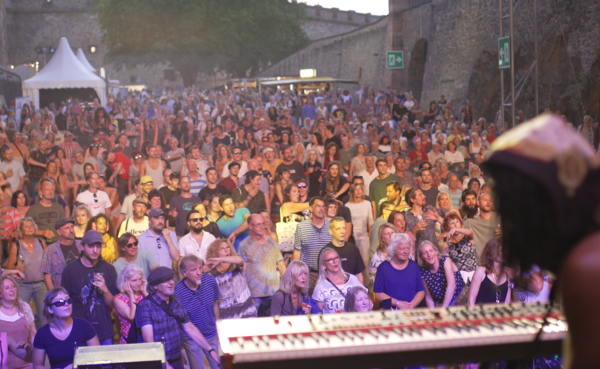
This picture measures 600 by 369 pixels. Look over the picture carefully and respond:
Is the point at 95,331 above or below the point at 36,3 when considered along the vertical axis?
below

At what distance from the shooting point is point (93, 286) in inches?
267

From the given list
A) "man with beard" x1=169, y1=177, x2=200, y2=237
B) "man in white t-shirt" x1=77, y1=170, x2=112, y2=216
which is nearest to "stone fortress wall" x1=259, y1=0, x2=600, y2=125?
"man with beard" x1=169, y1=177, x2=200, y2=237

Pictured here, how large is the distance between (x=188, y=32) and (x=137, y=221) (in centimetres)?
4034

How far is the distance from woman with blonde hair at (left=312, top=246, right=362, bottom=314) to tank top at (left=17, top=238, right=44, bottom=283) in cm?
303

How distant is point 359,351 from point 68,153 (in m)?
→ 11.6

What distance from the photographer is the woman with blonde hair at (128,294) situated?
6.55 meters

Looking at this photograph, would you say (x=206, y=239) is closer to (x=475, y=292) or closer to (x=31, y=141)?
(x=475, y=292)

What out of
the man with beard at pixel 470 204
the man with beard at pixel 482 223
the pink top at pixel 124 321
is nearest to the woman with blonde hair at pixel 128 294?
the pink top at pixel 124 321

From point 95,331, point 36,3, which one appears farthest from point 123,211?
point 36,3

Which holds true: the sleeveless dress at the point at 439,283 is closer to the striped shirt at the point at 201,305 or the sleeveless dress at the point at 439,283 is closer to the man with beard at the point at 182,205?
the striped shirt at the point at 201,305

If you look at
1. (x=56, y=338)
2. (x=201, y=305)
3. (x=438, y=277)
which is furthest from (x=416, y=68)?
(x=56, y=338)

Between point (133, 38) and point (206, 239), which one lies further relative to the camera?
point (133, 38)

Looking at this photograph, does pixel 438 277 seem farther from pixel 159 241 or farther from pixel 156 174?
pixel 156 174

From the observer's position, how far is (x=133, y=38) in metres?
47.4
